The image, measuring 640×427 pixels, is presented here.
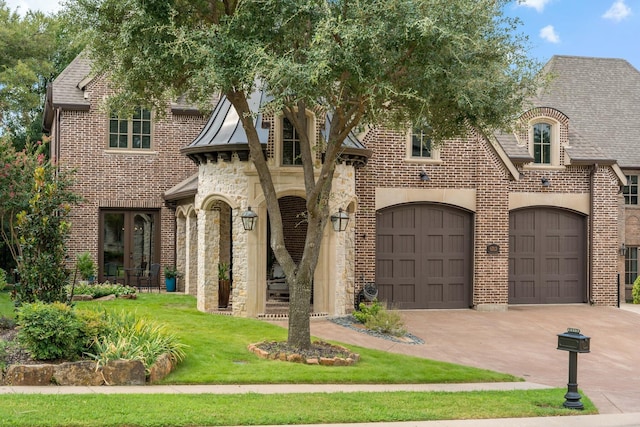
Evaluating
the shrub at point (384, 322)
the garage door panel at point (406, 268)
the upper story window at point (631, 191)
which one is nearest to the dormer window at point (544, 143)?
the garage door panel at point (406, 268)

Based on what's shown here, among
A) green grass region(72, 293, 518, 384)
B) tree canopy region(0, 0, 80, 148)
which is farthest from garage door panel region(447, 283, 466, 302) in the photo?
tree canopy region(0, 0, 80, 148)

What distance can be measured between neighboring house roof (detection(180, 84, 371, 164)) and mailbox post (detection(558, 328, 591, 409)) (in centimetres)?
806

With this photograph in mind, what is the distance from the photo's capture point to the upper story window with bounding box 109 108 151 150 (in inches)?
899

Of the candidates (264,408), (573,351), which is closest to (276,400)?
(264,408)

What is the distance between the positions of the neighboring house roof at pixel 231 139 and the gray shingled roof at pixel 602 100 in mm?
9758

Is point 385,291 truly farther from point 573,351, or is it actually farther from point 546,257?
point 573,351

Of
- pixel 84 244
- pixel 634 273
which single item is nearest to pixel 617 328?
pixel 634 273

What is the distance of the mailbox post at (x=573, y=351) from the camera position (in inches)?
391

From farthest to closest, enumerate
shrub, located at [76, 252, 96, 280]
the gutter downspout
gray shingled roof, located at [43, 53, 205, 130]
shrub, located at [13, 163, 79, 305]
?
1. gray shingled roof, located at [43, 53, 205, 130]
2. the gutter downspout
3. shrub, located at [76, 252, 96, 280]
4. shrub, located at [13, 163, 79, 305]

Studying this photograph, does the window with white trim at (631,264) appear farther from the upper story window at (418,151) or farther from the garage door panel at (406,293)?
the upper story window at (418,151)

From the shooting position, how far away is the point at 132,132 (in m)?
23.0

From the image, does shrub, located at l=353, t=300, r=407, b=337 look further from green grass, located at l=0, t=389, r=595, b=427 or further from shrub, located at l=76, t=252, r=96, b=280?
shrub, located at l=76, t=252, r=96, b=280

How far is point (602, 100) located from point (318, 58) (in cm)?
2045

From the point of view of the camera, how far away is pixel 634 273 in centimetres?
2680
